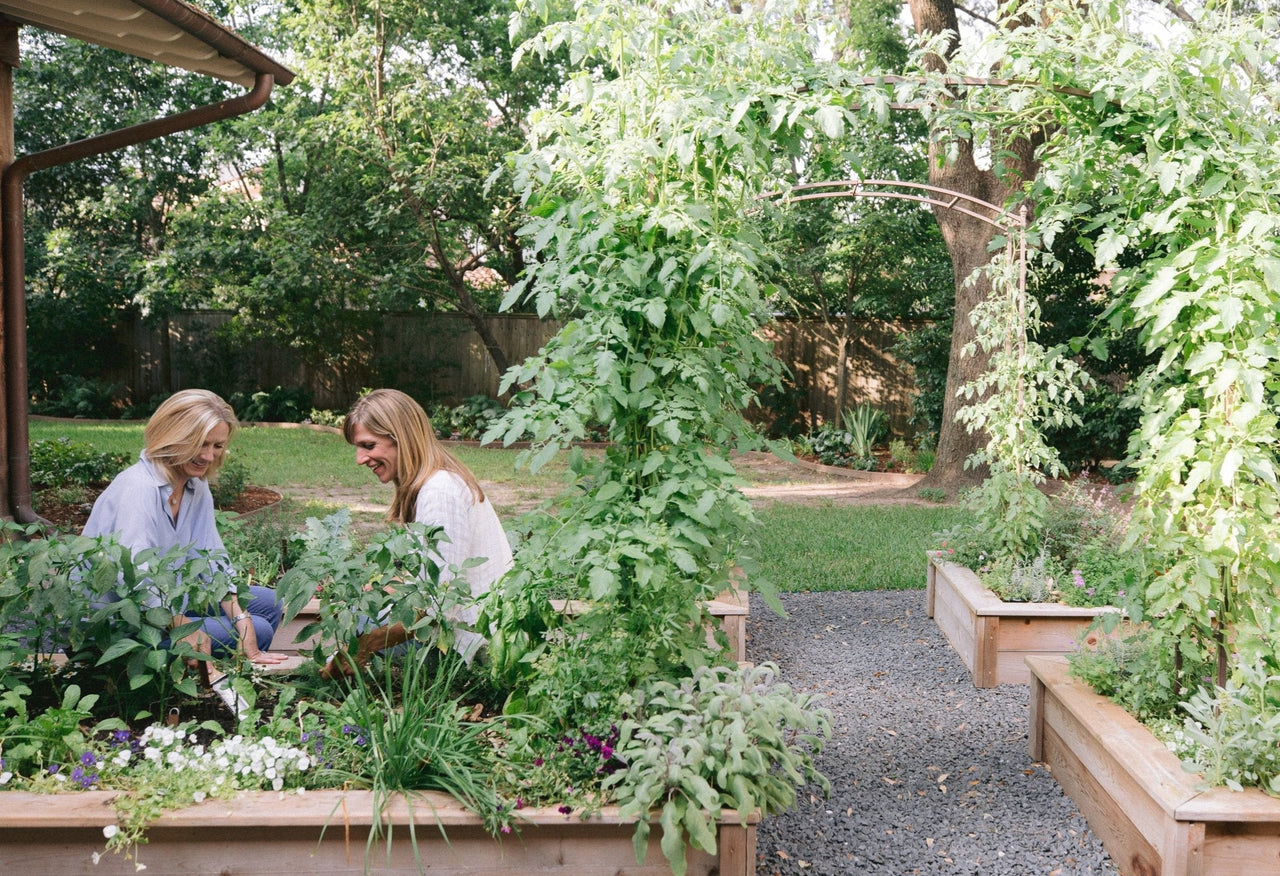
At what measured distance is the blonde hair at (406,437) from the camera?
302cm

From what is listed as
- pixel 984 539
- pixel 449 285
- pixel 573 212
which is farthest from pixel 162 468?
pixel 449 285

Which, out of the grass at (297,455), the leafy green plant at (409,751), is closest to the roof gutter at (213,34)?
the leafy green plant at (409,751)

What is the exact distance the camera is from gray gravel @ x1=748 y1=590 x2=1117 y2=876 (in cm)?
283

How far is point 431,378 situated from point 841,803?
1245cm

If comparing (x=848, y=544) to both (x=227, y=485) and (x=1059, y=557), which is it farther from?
(x=227, y=485)

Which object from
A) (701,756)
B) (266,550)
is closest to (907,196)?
(266,550)

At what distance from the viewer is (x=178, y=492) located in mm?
3146

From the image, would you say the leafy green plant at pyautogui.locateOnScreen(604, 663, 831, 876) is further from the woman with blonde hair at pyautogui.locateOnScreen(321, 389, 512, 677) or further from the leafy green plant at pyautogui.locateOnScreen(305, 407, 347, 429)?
the leafy green plant at pyautogui.locateOnScreen(305, 407, 347, 429)

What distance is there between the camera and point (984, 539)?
518 cm

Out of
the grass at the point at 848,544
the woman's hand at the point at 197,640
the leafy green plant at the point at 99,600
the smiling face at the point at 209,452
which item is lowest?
the grass at the point at 848,544

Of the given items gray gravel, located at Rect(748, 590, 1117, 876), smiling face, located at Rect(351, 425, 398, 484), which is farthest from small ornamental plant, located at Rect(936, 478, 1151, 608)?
smiling face, located at Rect(351, 425, 398, 484)

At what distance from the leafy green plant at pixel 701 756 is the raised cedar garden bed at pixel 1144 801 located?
87 cm

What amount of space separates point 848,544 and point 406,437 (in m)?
4.69

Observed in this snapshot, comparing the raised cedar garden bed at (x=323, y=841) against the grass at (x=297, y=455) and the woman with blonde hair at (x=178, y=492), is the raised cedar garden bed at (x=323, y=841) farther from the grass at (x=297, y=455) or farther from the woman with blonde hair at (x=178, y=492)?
the grass at (x=297, y=455)
